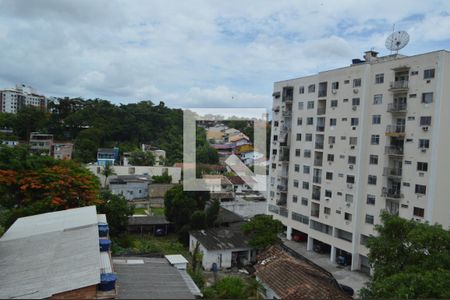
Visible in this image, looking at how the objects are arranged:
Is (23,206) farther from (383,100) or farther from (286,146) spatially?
(383,100)

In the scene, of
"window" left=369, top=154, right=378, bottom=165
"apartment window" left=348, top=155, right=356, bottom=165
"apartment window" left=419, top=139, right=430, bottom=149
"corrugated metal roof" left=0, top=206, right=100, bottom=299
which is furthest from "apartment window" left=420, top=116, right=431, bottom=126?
"corrugated metal roof" left=0, top=206, right=100, bottom=299

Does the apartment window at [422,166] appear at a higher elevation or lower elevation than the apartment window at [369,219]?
higher

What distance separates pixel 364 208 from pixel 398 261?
27.8ft

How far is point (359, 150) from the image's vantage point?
17.9 m

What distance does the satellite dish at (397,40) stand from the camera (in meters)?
18.1

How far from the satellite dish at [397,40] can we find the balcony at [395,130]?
451cm

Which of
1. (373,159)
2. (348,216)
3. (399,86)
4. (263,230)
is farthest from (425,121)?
(263,230)

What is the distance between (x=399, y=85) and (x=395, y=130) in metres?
1.99

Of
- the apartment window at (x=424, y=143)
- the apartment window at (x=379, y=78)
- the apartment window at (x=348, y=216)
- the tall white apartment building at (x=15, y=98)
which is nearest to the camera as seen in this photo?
the apartment window at (x=424, y=143)

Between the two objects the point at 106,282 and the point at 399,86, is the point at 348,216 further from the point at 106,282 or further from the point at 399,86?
the point at 106,282

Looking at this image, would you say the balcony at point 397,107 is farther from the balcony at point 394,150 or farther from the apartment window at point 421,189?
the apartment window at point 421,189

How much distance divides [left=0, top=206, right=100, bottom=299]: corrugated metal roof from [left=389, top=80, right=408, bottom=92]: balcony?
44.2ft

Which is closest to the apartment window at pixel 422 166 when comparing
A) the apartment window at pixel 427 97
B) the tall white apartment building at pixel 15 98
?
the apartment window at pixel 427 97

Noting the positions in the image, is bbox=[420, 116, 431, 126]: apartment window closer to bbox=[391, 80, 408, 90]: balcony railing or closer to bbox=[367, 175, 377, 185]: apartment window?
bbox=[391, 80, 408, 90]: balcony railing
